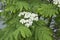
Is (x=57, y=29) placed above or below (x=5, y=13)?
below

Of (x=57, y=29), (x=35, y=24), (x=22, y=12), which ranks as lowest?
(x=57, y=29)

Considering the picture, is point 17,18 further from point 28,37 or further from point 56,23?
point 56,23

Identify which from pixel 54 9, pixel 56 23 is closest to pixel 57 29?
pixel 56 23

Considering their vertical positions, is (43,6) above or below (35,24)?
above

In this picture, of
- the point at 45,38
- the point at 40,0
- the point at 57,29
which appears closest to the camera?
the point at 45,38

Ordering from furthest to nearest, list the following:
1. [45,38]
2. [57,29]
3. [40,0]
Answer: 1. [57,29]
2. [40,0]
3. [45,38]

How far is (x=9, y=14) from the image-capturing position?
7.75 ft

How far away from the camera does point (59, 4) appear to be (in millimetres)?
2125

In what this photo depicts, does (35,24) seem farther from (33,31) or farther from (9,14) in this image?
(9,14)

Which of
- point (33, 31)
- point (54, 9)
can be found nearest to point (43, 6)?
point (54, 9)

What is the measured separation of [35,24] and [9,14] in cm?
41

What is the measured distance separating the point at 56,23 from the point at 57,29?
110 mm

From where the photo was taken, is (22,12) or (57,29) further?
(57,29)

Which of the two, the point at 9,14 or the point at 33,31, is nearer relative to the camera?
the point at 33,31
